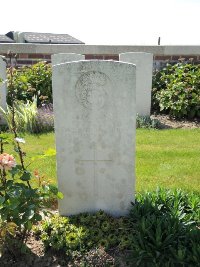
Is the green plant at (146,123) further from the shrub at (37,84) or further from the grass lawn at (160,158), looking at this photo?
the shrub at (37,84)

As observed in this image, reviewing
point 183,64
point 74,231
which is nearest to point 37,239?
point 74,231

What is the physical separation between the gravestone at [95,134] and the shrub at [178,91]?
481cm

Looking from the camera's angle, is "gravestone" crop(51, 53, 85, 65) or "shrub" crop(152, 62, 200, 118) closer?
"gravestone" crop(51, 53, 85, 65)

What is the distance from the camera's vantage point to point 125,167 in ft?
11.1

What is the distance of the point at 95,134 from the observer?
3352 mm

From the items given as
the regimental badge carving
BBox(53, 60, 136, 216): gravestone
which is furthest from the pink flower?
the regimental badge carving

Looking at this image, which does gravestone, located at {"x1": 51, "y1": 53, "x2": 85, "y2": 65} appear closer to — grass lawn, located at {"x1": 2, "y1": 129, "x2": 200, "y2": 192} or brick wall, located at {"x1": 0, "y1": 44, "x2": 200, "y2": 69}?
grass lawn, located at {"x1": 2, "y1": 129, "x2": 200, "y2": 192}

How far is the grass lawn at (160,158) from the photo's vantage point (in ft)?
14.7

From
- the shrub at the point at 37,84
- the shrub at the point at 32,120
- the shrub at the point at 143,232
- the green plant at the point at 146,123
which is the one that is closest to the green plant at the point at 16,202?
the shrub at the point at 143,232

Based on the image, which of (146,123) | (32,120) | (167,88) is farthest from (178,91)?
(32,120)

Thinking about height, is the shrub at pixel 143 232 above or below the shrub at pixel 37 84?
below

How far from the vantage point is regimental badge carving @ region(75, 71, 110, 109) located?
3.24m

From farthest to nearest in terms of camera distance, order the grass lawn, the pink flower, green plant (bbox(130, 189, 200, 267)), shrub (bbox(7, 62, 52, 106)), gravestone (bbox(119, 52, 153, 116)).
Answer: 1. shrub (bbox(7, 62, 52, 106))
2. gravestone (bbox(119, 52, 153, 116))
3. the grass lawn
4. green plant (bbox(130, 189, 200, 267))
5. the pink flower

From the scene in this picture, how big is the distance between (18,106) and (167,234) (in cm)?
508
